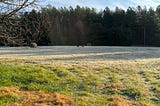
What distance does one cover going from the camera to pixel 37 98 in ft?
33.6

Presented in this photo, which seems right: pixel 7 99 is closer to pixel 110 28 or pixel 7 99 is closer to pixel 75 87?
pixel 75 87

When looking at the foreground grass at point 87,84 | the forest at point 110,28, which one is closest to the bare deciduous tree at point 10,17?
the foreground grass at point 87,84

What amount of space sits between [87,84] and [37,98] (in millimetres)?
2686

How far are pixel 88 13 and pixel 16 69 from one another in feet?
254

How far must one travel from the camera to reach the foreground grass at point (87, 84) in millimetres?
10906

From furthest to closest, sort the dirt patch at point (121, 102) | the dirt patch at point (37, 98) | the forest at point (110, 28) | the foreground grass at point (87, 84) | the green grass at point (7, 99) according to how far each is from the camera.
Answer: the forest at point (110, 28)
the foreground grass at point (87, 84)
the dirt patch at point (121, 102)
the dirt patch at point (37, 98)
the green grass at point (7, 99)

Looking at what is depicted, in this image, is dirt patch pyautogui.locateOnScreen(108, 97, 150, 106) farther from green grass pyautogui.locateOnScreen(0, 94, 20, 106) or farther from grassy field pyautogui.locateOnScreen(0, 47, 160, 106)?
green grass pyautogui.locateOnScreen(0, 94, 20, 106)

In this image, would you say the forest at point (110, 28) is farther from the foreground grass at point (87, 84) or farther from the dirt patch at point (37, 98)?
the dirt patch at point (37, 98)

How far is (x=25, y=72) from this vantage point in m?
13.5

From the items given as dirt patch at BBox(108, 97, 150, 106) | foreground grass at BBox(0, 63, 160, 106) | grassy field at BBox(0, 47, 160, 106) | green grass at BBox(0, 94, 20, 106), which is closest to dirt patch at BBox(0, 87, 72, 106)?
grassy field at BBox(0, 47, 160, 106)

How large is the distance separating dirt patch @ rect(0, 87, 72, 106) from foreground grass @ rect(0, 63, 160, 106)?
0.86ft

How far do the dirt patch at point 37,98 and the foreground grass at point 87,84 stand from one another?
10.4 inches

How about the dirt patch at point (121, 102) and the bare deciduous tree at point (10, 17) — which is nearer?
the bare deciduous tree at point (10, 17)

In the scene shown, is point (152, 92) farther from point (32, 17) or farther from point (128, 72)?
point (32, 17)
